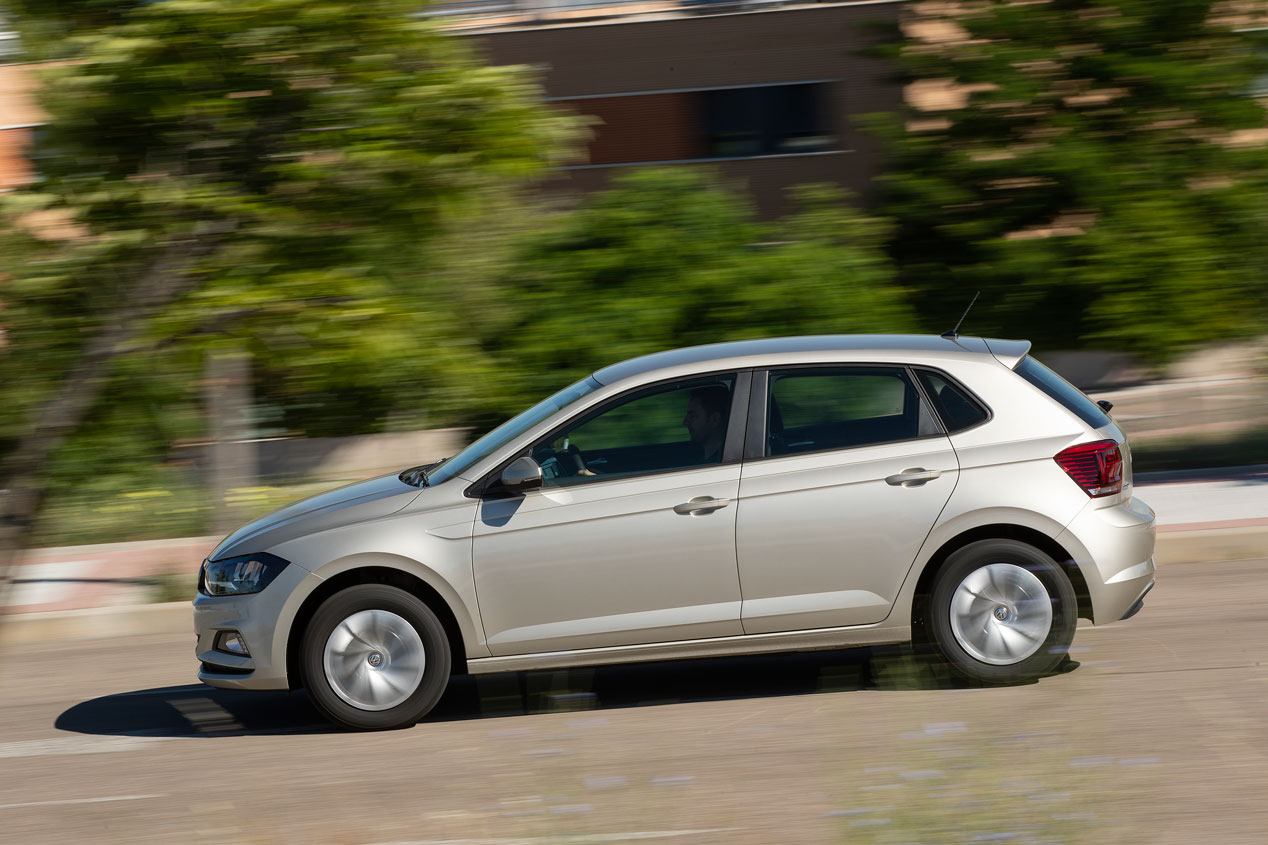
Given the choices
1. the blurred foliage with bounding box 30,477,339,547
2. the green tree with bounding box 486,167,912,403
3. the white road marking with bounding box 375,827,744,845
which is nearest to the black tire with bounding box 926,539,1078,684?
the white road marking with bounding box 375,827,744,845

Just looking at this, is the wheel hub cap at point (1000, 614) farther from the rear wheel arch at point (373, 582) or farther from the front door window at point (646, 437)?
the rear wheel arch at point (373, 582)

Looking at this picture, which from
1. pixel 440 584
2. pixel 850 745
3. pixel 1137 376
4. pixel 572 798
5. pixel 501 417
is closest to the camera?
pixel 572 798

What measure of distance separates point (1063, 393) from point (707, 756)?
242 cm

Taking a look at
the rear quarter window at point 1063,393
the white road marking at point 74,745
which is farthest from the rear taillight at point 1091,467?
the white road marking at point 74,745

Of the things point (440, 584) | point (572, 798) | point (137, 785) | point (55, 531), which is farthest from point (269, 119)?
point (55, 531)

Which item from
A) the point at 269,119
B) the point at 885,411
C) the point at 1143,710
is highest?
the point at 269,119

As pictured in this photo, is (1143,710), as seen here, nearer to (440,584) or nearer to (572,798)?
(572,798)

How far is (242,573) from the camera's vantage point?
6410mm

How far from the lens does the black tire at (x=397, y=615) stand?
6.25 meters

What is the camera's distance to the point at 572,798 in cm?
522

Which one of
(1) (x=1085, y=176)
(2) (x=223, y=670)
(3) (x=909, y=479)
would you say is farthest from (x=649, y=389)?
(1) (x=1085, y=176)

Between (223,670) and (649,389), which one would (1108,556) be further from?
(223,670)

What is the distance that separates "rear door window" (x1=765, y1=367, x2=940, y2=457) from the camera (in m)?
6.34

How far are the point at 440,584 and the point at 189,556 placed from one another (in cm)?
562
